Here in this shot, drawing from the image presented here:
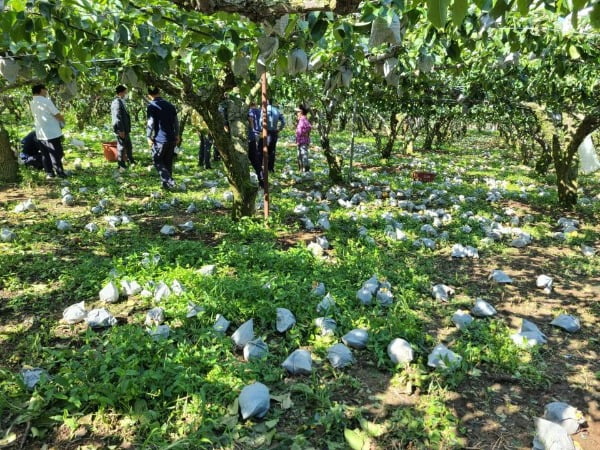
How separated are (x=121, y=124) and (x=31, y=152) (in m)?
1.89

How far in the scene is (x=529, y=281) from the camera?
14.4 ft

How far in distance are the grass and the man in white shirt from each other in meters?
1.74

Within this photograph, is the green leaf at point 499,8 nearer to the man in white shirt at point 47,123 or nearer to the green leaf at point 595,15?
the green leaf at point 595,15

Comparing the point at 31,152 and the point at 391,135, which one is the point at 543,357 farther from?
the point at 391,135

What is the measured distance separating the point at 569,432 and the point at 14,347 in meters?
3.65

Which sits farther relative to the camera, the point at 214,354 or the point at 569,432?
the point at 214,354

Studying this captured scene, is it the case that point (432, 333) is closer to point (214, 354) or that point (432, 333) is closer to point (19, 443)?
point (214, 354)

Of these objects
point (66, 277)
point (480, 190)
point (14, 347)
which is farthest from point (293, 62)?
point (480, 190)

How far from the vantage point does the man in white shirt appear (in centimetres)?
716

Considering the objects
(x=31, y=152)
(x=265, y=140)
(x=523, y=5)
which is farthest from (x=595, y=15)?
(x=31, y=152)

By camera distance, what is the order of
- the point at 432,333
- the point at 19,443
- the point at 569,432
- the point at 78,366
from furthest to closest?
1. the point at 432,333
2. the point at 78,366
3. the point at 569,432
4. the point at 19,443

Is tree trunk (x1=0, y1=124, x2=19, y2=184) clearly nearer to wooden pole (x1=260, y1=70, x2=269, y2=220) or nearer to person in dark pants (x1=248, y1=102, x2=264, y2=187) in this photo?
person in dark pants (x1=248, y1=102, x2=264, y2=187)

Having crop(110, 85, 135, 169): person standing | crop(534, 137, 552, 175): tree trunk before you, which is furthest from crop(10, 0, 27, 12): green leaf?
crop(534, 137, 552, 175): tree trunk

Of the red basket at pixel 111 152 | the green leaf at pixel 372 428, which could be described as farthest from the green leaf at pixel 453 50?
the red basket at pixel 111 152
